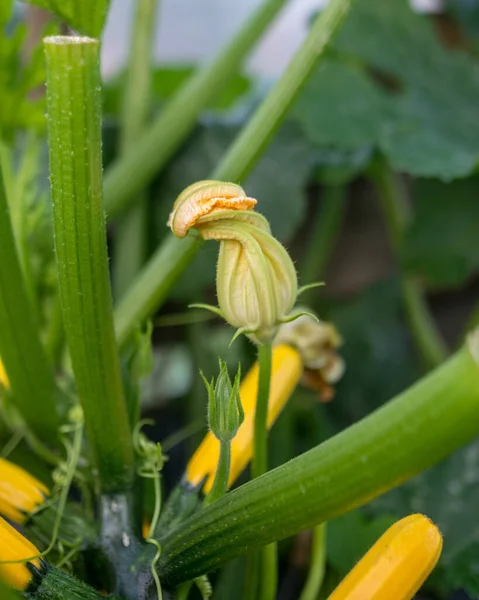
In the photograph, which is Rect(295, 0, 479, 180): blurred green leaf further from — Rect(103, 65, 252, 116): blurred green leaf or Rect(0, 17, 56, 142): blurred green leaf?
Rect(0, 17, 56, 142): blurred green leaf

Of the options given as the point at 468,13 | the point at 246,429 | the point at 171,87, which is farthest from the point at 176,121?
the point at 468,13

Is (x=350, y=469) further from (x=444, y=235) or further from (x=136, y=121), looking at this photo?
(x=444, y=235)

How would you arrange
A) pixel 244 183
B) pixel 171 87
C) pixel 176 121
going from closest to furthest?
pixel 176 121 → pixel 244 183 → pixel 171 87

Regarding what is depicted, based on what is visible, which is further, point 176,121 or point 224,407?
point 176,121

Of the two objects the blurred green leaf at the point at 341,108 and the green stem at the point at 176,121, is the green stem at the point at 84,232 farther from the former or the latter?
the blurred green leaf at the point at 341,108

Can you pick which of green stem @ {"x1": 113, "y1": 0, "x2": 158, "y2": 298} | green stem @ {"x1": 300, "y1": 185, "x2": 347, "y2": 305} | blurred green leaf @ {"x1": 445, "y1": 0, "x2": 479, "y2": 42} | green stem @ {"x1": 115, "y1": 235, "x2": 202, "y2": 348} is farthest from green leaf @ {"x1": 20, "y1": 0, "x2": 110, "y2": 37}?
blurred green leaf @ {"x1": 445, "y1": 0, "x2": 479, "y2": 42}

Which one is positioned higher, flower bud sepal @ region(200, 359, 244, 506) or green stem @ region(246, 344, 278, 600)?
flower bud sepal @ region(200, 359, 244, 506)
